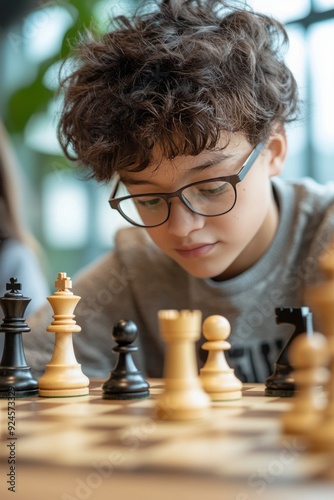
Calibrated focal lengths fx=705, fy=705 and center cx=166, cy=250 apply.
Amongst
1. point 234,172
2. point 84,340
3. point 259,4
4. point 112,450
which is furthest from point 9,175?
point 112,450

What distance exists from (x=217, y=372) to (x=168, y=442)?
1.08ft

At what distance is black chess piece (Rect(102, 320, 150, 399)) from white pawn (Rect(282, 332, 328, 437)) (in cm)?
38

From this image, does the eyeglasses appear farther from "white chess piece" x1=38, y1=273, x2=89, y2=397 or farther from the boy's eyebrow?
"white chess piece" x1=38, y1=273, x2=89, y2=397

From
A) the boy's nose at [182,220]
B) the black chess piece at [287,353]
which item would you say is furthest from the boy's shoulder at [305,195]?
the black chess piece at [287,353]

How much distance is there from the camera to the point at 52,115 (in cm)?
324

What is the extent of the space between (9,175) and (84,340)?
3.76ft

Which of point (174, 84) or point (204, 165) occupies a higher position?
point (174, 84)

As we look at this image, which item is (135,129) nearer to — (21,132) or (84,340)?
(84,340)

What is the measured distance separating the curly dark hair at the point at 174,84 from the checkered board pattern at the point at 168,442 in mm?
595

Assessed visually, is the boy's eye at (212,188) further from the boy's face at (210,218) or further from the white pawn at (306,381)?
the white pawn at (306,381)

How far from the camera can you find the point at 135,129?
143 cm

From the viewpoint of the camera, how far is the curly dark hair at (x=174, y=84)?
55.3 inches

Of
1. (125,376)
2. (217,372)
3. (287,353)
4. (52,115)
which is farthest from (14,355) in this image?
(52,115)

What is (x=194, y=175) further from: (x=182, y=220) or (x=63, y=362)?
(x=63, y=362)
